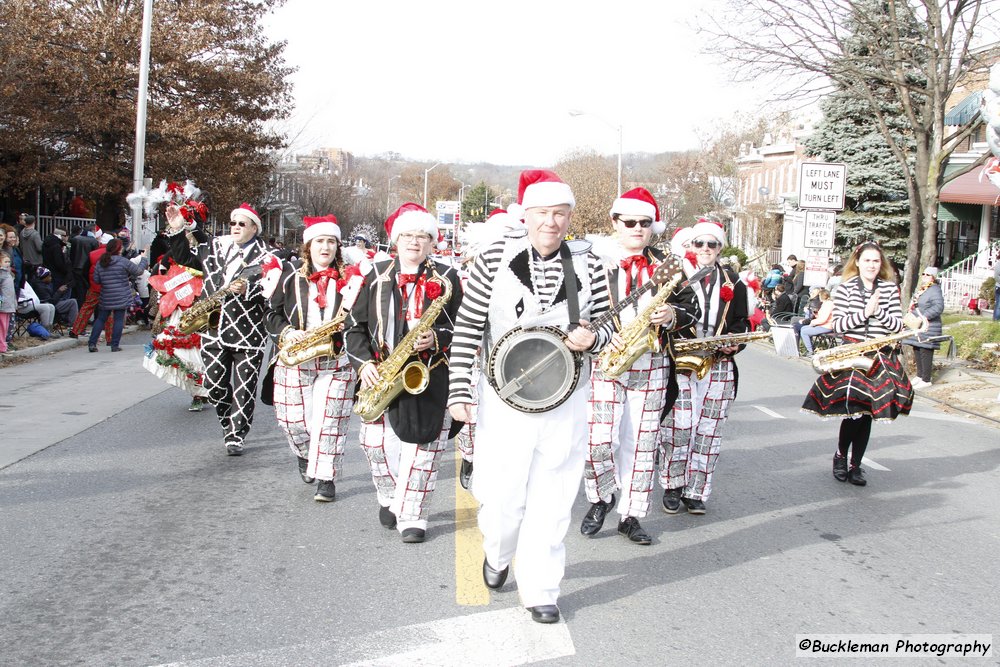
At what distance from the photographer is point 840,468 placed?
7.93 metres

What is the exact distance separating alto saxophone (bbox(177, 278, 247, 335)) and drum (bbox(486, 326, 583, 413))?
405cm

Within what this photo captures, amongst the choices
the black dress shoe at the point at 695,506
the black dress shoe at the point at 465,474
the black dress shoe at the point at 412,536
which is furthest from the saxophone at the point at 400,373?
the black dress shoe at the point at 695,506

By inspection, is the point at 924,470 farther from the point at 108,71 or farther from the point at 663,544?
the point at 108,71

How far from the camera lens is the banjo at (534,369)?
176 inches

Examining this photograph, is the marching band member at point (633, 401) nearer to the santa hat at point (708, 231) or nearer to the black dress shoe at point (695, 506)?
the santa hat at point (708, 231)

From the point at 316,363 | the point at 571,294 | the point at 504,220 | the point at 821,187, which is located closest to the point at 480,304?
the point at 571,294

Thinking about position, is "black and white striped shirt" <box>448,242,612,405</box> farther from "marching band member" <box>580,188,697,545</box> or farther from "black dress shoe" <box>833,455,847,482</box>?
"black dress shoe" <box>833,455,847,482</box>

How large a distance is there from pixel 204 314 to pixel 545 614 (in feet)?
15.8

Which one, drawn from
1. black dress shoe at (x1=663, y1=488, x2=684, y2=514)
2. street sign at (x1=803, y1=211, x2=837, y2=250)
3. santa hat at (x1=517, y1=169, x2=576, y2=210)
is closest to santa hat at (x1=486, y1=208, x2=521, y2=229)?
black dress shoe at (x1=663, y1=488, x2=684, y2=514)

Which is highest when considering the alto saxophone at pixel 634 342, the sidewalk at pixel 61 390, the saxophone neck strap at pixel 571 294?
the saxophone neck strap at pixel 571 294

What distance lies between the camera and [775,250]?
44.4 meters

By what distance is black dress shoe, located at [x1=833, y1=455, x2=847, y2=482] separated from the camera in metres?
7.88

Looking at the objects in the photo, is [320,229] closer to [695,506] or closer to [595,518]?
[595,518]

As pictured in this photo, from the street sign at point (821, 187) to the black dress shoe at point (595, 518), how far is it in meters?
12.1
